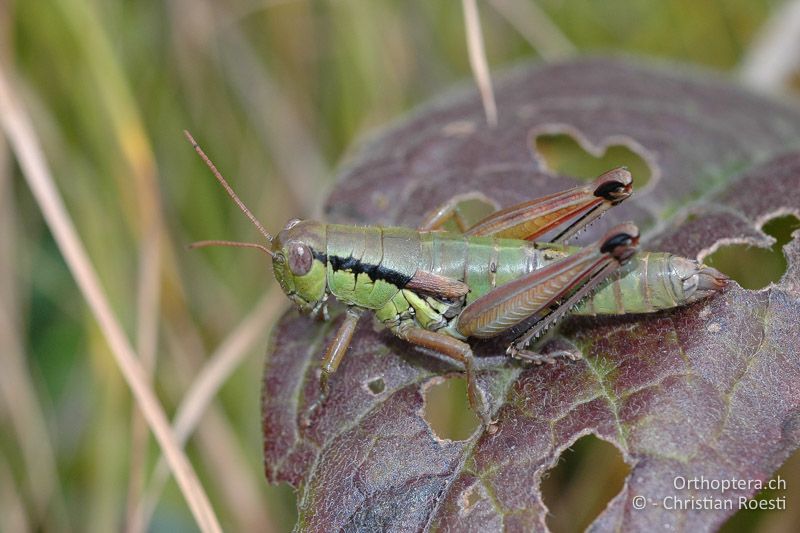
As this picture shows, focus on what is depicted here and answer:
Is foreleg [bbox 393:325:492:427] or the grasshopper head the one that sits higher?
the grasshopper head

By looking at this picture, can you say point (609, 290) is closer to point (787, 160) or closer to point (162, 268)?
point (787, 160)

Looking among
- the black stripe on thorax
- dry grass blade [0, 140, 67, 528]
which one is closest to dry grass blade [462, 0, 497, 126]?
the black stripe on thorax

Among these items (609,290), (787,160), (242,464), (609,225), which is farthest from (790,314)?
(242,464)

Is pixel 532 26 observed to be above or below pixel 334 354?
above

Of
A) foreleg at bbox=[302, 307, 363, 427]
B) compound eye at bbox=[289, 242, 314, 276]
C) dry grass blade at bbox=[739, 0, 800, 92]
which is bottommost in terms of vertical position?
foreleg at bbox=[302, 307, 363, 427]

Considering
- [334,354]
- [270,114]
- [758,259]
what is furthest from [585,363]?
[270,114]

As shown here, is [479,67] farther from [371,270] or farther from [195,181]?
[195,181]

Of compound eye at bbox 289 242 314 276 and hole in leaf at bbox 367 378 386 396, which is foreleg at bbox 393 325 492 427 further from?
compound eye at bbox 289 242 314 276
